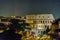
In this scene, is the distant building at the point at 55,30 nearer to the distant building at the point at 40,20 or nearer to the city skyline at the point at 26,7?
the distant building at the point at 40,20

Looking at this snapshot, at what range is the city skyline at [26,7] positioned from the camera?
2.29 m

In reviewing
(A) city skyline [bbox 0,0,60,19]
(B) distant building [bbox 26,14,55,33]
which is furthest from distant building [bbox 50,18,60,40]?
(A) city skyline [bbox 0,0,60,19]

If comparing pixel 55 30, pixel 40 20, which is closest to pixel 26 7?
pixel 40 20

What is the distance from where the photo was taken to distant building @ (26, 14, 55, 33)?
2.22 m

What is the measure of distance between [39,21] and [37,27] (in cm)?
10

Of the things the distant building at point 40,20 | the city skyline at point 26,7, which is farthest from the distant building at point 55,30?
the city skyline at point 26,7

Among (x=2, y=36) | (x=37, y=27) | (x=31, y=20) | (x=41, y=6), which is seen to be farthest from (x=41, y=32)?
(x=2, y=36)

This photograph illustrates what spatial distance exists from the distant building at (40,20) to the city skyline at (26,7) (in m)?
0.09

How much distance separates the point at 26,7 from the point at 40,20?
0.33 metres

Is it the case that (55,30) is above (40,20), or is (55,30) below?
below

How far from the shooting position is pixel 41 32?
7.26 feet

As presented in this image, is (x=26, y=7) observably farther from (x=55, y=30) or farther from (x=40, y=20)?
(x=55, y=30)

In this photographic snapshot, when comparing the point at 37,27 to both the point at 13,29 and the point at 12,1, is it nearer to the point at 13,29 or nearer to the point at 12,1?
the point at 13,29

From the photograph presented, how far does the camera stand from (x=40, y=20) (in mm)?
2242
